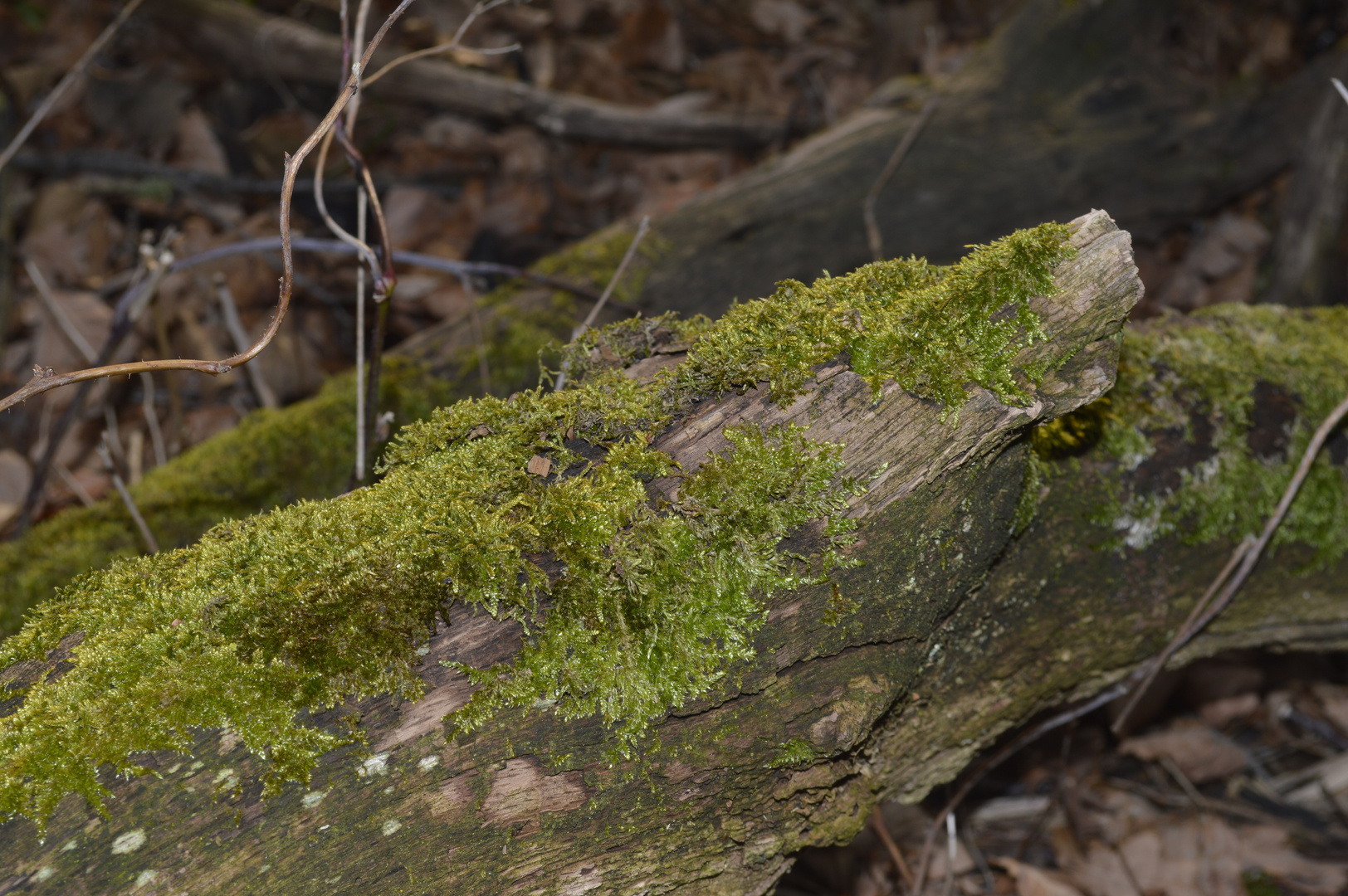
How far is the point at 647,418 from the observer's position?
4.84 feet

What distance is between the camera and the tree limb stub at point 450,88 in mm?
4844

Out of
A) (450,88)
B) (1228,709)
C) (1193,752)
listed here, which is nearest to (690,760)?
(1193,752)

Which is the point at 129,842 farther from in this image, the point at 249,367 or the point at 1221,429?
the point at 249,367

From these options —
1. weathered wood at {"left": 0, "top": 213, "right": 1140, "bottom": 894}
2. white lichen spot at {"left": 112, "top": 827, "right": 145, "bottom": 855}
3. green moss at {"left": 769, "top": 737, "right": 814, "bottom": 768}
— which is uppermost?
white lichen spot at {"left": 112, "top": 827, "right": 145, "bottom": 855}

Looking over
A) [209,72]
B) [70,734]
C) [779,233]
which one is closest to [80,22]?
[209,72]

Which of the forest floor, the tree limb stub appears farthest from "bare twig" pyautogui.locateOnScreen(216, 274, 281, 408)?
the tree limb stub

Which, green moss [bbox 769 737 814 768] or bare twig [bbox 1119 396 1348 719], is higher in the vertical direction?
green moss [bbox 769 737 814 768]

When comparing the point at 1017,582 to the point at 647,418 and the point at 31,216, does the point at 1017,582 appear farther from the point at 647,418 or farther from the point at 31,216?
the point at 31,216

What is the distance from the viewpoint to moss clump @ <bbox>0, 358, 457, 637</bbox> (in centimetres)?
267

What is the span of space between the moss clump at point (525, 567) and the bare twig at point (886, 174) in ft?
7.21

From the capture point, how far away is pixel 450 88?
4.87 metres

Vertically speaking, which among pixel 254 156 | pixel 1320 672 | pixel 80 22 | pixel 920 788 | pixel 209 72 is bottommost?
pixel 1320 672

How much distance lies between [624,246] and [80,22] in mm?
5021

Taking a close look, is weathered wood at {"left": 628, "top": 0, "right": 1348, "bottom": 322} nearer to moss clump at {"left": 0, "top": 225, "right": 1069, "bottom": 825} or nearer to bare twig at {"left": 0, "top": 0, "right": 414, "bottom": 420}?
moss clump at {"left": 0, "top": 225, "right": 1069, "bottom": 825}
